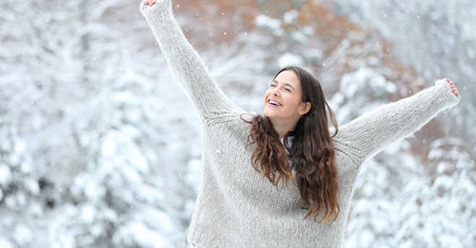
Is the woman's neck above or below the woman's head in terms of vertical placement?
below

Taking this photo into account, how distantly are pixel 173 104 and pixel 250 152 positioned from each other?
1.46 metres

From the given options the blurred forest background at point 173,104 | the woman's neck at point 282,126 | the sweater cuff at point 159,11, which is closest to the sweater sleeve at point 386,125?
the woman's neck at point 282,126

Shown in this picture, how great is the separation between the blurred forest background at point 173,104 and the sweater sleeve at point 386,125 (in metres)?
1.36

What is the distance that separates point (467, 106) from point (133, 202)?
153 centimetres

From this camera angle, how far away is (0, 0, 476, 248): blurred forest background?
2645mm

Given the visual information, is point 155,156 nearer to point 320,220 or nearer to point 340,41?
point 340,41

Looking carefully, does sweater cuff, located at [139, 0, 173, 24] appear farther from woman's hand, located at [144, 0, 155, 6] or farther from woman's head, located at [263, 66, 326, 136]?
woman's head, located at [263, 66, 326, 136]

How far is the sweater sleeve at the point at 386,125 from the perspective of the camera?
4.59ft

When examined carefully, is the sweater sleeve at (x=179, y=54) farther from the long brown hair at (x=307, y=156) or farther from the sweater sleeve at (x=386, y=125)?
the sweater sleeve at (x=386, y=125)

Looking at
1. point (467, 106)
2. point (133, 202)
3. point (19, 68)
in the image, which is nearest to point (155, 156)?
point (133, 202)

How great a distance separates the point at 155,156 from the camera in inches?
107

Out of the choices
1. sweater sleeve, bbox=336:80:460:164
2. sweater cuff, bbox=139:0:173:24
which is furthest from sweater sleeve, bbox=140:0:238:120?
sweater sleeve, bbox=336:80:460:164

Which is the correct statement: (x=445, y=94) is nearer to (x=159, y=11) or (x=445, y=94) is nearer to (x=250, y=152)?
(x=250, y=152)

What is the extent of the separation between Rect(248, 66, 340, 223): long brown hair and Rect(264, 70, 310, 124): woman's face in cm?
1
